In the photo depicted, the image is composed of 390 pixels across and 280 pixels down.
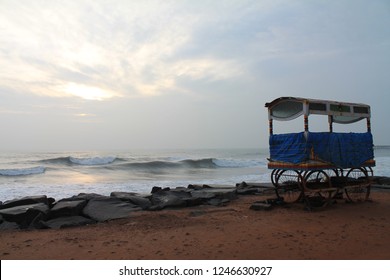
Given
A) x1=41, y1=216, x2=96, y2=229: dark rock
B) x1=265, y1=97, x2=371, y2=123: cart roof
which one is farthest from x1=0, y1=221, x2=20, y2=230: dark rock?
x1=265, y1=97, x2=371, y2=123: cart roof

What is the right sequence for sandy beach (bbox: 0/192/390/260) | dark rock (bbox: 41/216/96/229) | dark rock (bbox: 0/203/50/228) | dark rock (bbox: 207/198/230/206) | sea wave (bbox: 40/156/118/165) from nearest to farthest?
sandy beach (bbox: 0/192/390/260)
dark rock (bbox: 41/216/96/229)
dark rock (bbox: 0/203/50/228)
dark rock (bbox: 207/198/230/206)
sea wave (bbox: 40/156/118/165)

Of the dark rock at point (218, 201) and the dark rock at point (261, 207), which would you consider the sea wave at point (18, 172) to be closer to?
the dark rock at point (218, 201)

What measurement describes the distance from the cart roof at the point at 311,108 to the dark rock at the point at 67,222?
19.4ft

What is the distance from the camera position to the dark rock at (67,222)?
744 centimetres

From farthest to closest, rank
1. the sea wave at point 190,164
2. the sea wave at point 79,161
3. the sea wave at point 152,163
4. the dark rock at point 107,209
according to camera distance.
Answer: the sea wave at point 79,161 < the sea wave at point 152,163 < the sea wave at point 190,164 < the dark rock at point 107,209

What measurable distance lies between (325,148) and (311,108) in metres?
1.13

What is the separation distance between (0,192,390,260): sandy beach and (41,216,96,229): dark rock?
32 cm

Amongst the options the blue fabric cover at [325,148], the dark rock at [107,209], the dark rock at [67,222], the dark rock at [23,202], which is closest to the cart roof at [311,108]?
the blue fabric cover at [325,148]

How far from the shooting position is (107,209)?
29.0 ft

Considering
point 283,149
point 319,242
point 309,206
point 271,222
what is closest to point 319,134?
point 283,149

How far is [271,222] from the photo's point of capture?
716cm

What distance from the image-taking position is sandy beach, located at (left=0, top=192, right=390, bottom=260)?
503 cm

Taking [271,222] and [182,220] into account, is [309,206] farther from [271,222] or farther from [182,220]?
[182,220]

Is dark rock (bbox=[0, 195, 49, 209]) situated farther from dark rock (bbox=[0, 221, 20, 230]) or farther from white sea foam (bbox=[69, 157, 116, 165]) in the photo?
white sea foam (bbox=[69, 157, 116, 165])
